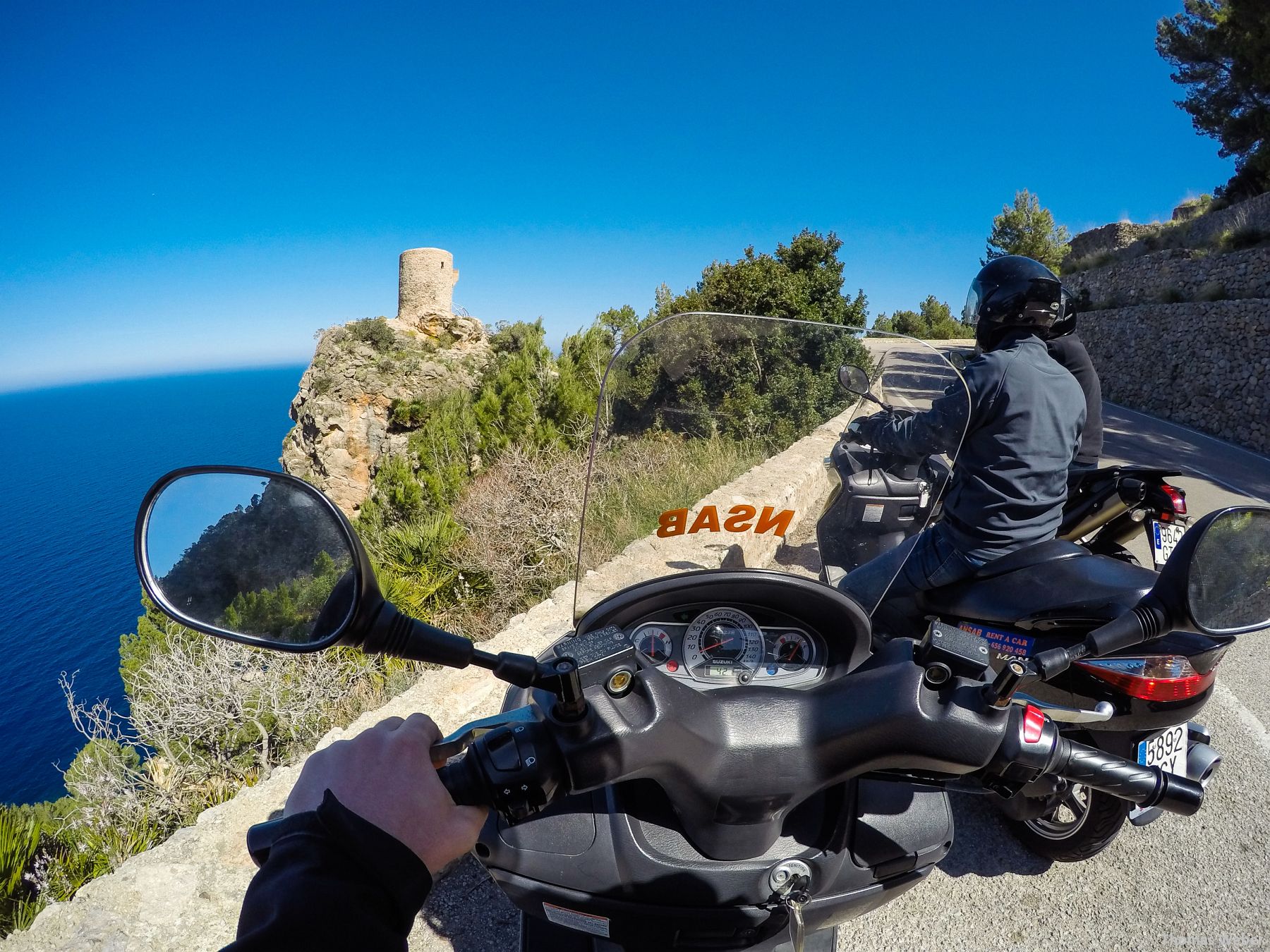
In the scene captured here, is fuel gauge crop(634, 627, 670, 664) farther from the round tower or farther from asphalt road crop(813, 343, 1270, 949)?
the round tower

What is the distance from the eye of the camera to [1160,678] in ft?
6.79

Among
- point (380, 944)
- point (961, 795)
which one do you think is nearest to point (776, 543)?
point (380, 944)

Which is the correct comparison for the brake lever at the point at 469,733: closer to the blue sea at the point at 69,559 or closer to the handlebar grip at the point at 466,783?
the handlebar grip at the point at 466,783

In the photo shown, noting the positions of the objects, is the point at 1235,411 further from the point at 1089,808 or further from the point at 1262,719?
the point at 1089,808

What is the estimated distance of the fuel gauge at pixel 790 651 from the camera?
54.9 inches

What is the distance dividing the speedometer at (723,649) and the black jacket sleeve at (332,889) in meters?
0.73

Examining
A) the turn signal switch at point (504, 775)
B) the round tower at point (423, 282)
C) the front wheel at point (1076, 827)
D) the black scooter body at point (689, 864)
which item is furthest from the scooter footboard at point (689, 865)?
the round tower at point (423, 282)

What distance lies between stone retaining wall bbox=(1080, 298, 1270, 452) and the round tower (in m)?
25.5

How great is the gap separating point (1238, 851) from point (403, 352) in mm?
24028

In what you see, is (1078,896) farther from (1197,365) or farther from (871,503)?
(1197,365)

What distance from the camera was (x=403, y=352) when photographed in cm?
2334

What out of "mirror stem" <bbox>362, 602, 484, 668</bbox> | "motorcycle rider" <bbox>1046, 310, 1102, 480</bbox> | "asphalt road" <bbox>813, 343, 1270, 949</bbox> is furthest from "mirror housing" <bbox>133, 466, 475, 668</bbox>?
"motorcycle rider" <bbox>1046, 310, 1102, 480</bbox>

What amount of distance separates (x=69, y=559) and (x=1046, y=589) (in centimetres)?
5884

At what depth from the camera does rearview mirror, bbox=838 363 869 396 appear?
153 centimetres
